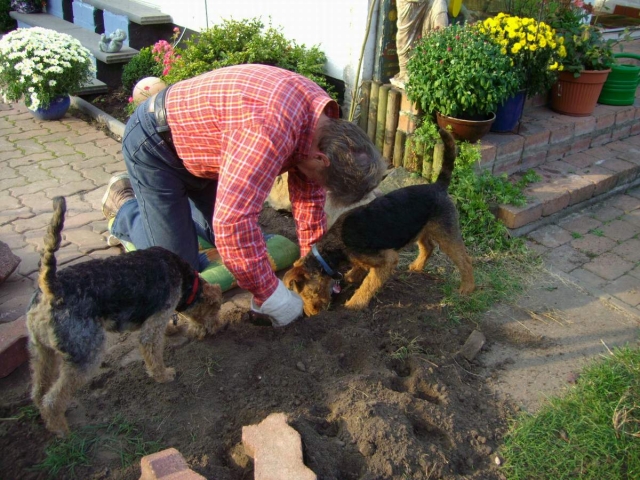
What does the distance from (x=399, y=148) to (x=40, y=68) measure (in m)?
5.14

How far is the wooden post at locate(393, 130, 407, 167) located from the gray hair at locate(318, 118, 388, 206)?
2.62 metres

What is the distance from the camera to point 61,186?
19.8 feet

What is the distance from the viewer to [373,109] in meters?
6.05

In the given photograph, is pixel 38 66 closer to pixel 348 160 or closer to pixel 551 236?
pixel 348 160

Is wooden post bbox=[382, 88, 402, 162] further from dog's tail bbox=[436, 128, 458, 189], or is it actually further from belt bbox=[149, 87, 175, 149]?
belt bbox=[149, 87, 175, 149]

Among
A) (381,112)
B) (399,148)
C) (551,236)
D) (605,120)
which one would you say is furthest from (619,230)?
(381,112)

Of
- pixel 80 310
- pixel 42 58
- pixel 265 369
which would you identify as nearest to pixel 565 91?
pixel 265 369

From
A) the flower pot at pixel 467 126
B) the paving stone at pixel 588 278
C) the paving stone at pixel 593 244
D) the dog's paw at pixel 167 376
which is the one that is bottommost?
the dog's paw at pixel 167 376

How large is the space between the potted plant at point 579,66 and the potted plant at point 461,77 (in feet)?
4.26

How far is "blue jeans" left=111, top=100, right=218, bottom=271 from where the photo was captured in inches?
144

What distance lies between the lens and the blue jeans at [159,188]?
3.65m

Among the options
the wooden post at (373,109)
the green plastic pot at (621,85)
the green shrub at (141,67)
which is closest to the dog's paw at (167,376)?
the wooden post at (373,109)

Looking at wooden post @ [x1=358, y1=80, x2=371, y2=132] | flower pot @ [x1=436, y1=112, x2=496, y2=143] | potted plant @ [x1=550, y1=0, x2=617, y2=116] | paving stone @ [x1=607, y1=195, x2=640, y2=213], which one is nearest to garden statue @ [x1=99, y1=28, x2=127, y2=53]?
wooden post @ [x1=358, y1=80, x2=371, y2=132]

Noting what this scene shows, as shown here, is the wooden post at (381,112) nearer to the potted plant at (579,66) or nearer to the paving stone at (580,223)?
the potted plant at (579,66)
